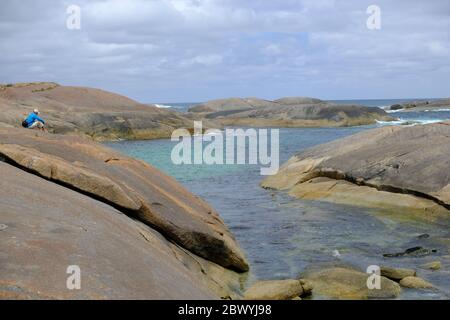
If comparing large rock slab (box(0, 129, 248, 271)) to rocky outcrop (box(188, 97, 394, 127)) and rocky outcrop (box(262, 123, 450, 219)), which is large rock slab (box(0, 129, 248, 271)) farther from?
rocky outcrop (box(188, 97, 394, 127))

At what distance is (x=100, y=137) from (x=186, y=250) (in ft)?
157

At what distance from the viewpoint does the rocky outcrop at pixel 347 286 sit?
1158 centimetres

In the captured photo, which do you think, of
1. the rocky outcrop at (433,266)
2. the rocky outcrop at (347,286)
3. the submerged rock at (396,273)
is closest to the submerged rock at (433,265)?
the rocky outcrop at (433,266)

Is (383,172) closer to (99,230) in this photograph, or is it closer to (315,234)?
(315,234)

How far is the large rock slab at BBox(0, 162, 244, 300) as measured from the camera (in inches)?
224

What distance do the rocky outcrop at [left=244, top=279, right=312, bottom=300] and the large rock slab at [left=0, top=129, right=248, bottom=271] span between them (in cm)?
132

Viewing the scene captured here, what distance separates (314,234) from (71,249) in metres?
12.1

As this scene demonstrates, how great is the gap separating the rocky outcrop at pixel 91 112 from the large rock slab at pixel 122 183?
3632 cm

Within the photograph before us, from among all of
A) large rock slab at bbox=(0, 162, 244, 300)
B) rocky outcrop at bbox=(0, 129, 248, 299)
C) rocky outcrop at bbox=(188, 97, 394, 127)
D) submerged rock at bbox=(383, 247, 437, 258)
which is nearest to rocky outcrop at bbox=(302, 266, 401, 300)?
rocky outcrop at bbox=(0, 129, 248, 299)

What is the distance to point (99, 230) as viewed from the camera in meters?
7.72

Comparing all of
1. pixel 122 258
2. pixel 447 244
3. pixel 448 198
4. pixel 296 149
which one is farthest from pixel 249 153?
pixel 122 258

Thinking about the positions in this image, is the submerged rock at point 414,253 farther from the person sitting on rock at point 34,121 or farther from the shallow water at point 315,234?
the person sitting on rock at point 34,121

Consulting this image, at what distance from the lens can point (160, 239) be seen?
10.4 metres
